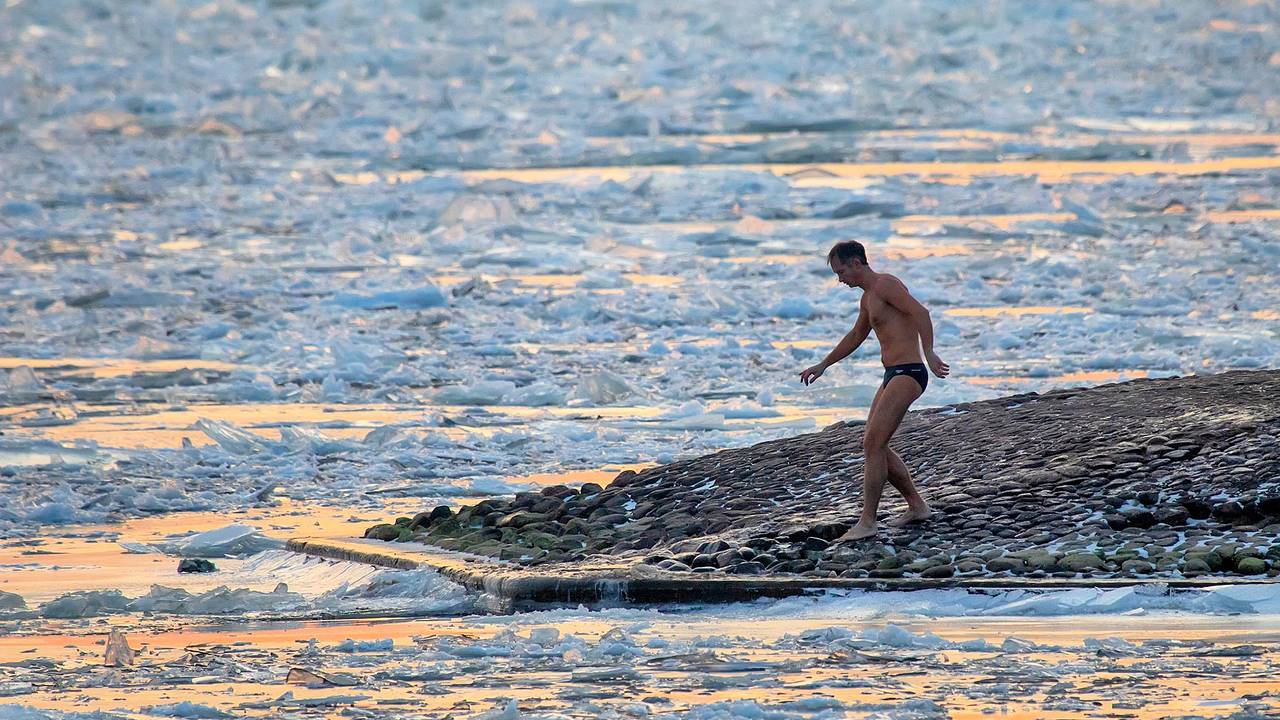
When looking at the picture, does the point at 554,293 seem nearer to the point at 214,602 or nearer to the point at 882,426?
the point at 214,602

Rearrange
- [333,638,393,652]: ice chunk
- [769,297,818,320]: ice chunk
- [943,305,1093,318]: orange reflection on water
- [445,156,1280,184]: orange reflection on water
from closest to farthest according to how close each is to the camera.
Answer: [333,638,393,652]: ice chunk → [943,305,1093,318]: orange reflection on water → [769,297,818,320]: ice chunk → [445,156,1280,184]: orange reflection on water

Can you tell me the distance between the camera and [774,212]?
2527 cm

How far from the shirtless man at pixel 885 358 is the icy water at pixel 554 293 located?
0.93 metres

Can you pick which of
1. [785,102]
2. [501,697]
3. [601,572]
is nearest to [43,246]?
[785,102]

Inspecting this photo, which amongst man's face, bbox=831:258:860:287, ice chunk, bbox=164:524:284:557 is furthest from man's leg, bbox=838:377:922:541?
ice chunk, bbox=164:524:284:557

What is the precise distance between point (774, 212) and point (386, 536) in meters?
14.0

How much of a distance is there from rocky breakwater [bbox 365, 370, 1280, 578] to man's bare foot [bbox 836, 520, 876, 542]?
0.04 meters

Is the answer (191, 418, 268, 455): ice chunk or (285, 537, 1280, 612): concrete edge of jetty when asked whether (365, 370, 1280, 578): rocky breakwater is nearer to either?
(285, 537, 1280, 612): concrete edge of jetty

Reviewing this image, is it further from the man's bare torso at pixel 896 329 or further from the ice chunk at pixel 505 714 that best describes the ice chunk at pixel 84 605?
the man's bare torso at pixel 896 329

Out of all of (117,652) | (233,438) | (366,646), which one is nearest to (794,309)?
(233,438)

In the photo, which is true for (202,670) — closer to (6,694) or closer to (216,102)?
(6,694)

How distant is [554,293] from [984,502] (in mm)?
10511

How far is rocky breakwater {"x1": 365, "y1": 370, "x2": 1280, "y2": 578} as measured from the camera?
997 cm

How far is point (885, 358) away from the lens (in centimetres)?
1027
